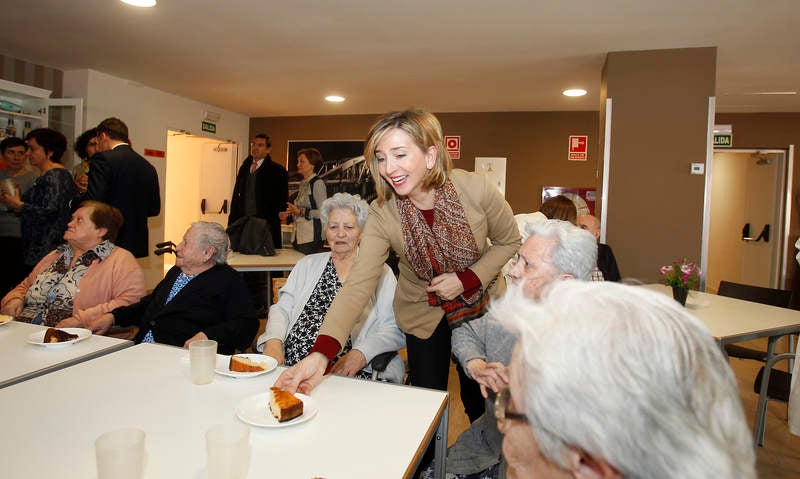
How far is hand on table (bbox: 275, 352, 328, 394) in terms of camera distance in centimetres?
143

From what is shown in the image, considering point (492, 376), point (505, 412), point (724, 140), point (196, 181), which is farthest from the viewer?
point (196, 181)

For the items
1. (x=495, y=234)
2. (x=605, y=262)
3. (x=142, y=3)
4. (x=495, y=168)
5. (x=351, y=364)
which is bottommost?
(x=351, y=364)

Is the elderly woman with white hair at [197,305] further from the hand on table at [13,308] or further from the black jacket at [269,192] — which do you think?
the black jacket at [269,192]

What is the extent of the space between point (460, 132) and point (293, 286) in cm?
540

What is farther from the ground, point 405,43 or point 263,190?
point 405,43

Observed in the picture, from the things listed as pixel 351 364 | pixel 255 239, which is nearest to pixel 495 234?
pixel 351 364

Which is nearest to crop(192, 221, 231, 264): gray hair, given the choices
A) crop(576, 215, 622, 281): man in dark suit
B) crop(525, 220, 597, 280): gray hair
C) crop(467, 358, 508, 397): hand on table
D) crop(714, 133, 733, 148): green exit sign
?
crop(467, 358, 508, 397): hand on table

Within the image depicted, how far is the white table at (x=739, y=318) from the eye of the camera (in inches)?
97.7

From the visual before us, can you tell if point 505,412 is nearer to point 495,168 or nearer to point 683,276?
point 683,276

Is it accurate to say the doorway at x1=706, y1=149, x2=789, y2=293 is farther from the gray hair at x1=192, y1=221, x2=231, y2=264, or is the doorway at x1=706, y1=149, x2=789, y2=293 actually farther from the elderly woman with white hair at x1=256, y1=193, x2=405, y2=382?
the gray hair at x1=192, y1=221, x2=231, y2=264

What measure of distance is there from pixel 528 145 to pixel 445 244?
18.3 feet

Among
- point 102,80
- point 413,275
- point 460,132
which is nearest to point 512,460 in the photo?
point 413,275

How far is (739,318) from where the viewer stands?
2785 mm

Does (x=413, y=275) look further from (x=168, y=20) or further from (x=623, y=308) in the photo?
(x=168, y=20)
